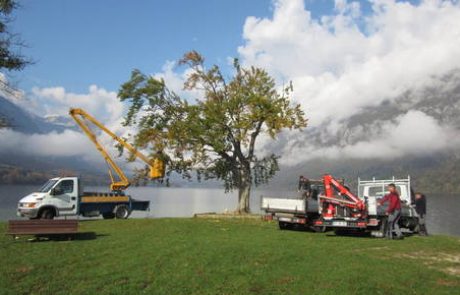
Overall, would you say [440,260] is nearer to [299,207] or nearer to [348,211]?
[348,211]

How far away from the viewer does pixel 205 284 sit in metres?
10.9

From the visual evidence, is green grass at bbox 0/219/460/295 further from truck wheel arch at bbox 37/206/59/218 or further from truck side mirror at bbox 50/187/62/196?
truck side mirror at bbox 50/187/62/196

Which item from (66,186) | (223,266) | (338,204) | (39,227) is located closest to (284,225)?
(338,204)

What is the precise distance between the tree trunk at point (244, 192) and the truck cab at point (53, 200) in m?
12.3

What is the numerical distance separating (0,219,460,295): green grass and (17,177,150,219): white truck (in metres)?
9.70

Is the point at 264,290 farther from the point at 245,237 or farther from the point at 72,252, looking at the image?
the point at 245,237

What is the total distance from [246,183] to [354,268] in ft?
79.1

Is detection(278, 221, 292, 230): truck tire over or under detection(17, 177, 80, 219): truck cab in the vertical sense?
under

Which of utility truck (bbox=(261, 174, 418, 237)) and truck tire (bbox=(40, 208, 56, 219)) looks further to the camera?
truck tire (bbox=(40, 208, 56, 219))

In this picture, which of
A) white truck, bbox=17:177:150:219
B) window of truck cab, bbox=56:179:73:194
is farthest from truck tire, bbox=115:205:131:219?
window of truck cab, bbox=56:179:73:194

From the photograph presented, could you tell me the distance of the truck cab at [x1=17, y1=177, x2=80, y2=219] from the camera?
2728 centimetres

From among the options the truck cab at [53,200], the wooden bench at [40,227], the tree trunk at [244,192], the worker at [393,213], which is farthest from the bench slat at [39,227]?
the tree trunk at [244,192]

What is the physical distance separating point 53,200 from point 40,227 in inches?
450

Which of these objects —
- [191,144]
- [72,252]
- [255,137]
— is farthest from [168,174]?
[72,252]
